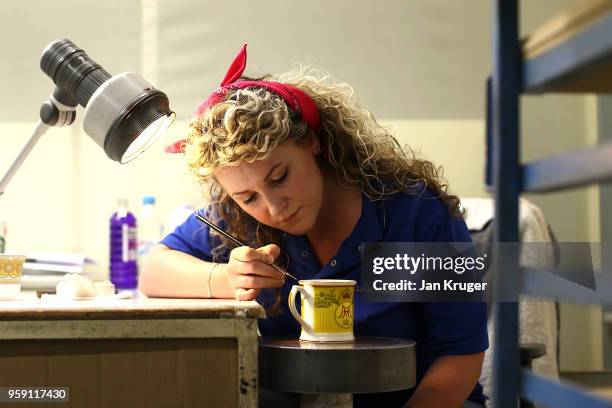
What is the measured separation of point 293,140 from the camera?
1.39 metres

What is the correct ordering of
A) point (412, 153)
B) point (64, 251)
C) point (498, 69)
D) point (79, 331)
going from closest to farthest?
point (498, 69) → point (79, 331) → point (412, 153) → point (64, 251)

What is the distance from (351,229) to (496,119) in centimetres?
63

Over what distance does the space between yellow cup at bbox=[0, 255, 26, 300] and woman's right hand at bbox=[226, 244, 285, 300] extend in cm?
36

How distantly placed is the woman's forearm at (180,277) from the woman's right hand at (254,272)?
50mm

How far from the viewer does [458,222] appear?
1.49 metres

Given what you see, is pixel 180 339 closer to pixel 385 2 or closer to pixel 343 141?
pixel 343 141

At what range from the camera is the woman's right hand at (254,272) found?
4.13ft

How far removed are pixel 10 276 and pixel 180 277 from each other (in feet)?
0.92

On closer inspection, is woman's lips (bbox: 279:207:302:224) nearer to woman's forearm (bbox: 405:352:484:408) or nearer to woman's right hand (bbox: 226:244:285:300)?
woman's right hand (bbox: 226:244:285:300)

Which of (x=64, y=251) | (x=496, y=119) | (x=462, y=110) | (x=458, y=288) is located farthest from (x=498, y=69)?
(x=64, y=251)

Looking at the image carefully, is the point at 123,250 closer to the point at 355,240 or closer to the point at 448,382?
the point at 355,240

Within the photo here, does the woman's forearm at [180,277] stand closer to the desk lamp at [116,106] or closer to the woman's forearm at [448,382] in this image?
the desk lamp at [116,106]

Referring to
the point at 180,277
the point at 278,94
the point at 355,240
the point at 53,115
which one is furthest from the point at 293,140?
the point at 53,115

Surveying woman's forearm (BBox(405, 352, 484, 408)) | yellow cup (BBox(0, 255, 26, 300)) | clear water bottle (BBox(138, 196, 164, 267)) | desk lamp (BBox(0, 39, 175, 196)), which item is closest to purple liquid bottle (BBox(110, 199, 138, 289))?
clear water bottle (BBox(138, 196, 164, 267))
